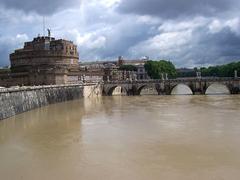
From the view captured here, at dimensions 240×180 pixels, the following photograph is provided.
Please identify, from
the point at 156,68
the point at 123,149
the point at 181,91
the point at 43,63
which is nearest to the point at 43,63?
the point at 43,63

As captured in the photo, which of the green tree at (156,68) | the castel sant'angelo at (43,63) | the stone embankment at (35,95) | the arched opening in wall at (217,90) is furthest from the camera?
the green tree at (156,68)

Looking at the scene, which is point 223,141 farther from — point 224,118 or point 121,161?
point 224,118

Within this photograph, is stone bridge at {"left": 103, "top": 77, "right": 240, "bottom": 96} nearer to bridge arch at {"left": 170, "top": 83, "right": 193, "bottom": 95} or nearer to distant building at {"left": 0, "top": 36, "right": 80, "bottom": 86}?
bridge arch at {"left": 170, "top": 83, "right": 193, "bottom": 95}

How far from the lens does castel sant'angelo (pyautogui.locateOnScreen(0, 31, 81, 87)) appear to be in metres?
56.1

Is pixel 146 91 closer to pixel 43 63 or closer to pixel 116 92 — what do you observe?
pixel 116 92

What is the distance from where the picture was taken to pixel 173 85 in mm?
52938

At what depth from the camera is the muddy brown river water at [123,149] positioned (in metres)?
12.5

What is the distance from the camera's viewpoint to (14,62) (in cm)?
6694

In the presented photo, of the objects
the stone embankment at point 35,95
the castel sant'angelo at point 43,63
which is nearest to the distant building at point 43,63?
the castel sant'angelo at point 43,63

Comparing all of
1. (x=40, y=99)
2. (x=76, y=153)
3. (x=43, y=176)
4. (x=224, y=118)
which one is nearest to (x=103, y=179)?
(x=43, y=176)

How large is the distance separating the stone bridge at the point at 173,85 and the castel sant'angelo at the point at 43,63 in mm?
6787

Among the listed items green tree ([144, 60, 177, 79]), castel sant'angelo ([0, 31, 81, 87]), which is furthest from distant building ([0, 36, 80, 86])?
green tree ([144, 60, 177, 79])

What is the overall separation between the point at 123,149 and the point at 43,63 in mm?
49910

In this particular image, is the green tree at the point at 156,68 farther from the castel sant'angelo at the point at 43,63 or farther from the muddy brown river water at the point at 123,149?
the muddy brown river water at the point at 123,149
